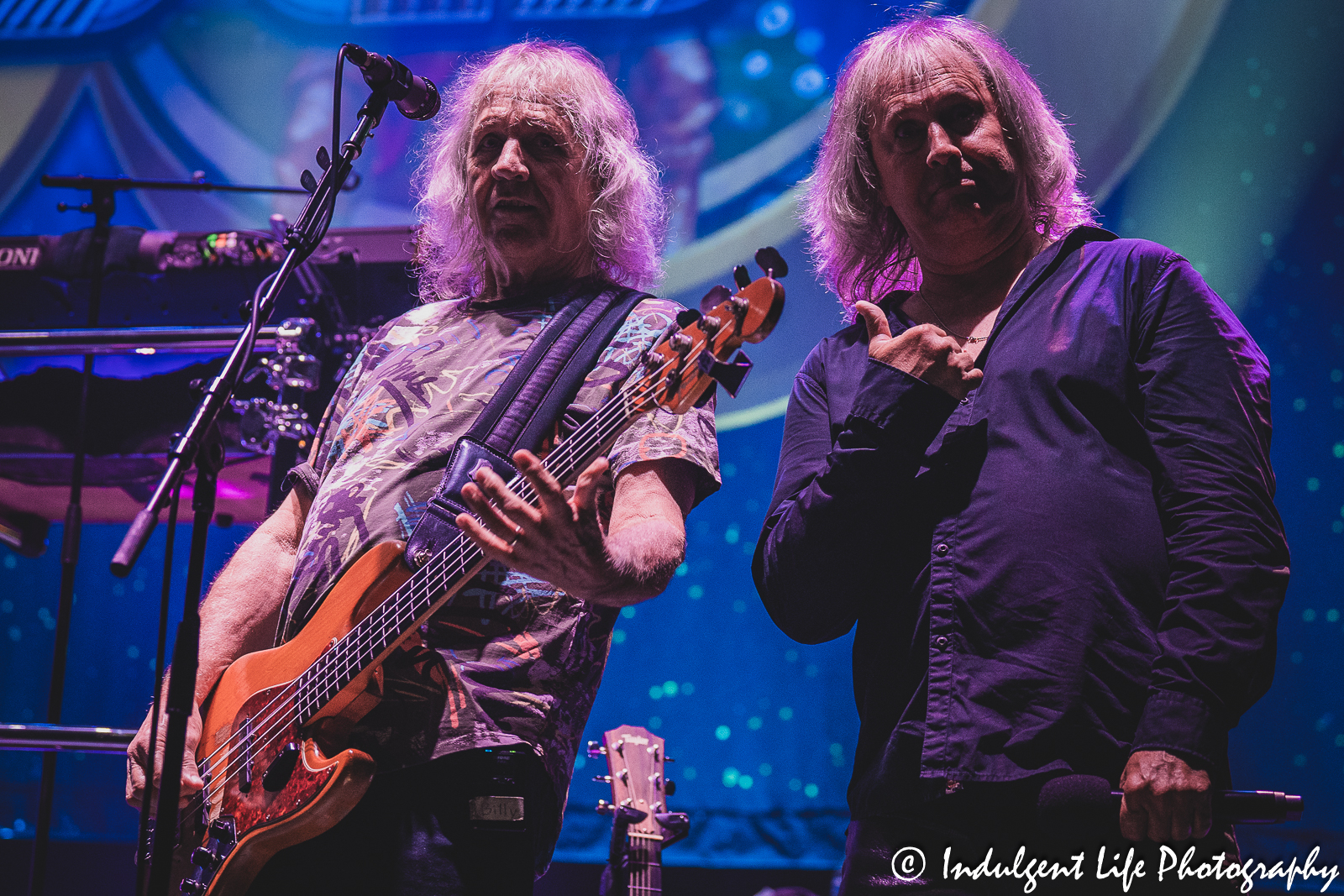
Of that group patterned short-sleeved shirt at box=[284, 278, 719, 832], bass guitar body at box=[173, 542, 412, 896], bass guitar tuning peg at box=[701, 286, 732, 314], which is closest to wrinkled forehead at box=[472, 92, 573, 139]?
patterned short-sleeved shirt at box=[284, 278, 719, 832]

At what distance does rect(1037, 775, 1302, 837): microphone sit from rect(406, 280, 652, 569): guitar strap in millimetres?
971

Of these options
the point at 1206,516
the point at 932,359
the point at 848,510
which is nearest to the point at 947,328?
the point at 932,359

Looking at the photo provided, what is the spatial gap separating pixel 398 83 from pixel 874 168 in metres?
1.00

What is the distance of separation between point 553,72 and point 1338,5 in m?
3.29

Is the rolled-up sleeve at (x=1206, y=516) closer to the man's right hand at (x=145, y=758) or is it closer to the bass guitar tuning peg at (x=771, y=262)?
the bass guitar tuning peg at (x=771, y=262)

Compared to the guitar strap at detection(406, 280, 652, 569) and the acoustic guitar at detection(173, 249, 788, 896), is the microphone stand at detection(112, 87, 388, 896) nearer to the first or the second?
the acoustic guitar at detection(173, 249, 788, 896)

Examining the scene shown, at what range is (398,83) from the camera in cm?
211

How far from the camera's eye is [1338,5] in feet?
12.6

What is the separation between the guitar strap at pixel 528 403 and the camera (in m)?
1.76

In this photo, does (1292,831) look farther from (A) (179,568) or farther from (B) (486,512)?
(A) (179,568)

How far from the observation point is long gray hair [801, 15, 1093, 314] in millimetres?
1870

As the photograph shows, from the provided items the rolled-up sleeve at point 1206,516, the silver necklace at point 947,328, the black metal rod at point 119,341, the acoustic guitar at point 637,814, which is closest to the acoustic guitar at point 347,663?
the silver necklace at point 947,328

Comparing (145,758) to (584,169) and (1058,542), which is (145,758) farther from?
(1058,542)

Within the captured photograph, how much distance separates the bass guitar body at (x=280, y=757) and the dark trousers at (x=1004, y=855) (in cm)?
→ 79
